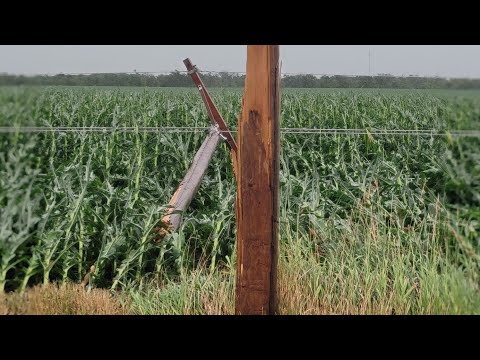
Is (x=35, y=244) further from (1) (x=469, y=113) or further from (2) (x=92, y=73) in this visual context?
(1) (x=469, y=113)

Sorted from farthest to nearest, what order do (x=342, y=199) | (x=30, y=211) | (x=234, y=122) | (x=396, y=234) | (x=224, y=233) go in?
1. (x=234, y=122)
2. (x=342, y=199)
3. (x=224, y=233)
4. (x=396, y=234)
5. (x=30, y=211)

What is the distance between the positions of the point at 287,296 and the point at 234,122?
361 cm

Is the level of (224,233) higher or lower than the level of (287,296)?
higher

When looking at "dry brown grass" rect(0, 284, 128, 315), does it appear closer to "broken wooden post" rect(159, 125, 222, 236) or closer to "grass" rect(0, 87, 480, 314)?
"grass" rect(0, 87, 480, 314)

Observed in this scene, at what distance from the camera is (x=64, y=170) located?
12.3 feet

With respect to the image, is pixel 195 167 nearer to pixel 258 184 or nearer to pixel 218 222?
pixel 218 222

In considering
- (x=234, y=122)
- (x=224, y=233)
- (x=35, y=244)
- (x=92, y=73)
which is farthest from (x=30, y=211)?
(x=234, y=122)

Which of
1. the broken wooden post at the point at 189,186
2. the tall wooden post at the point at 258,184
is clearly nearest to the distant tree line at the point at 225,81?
the broken wooden post at the point at 189,186

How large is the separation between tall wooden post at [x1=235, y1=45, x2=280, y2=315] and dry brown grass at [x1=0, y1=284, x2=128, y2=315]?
0.80m

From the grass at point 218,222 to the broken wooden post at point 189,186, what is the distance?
12 centimetres

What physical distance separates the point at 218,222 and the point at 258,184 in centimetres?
130

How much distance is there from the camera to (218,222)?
4117 millimetres

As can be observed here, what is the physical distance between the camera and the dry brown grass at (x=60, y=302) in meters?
2.85

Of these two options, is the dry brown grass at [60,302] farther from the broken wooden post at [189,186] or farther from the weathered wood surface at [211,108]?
the weathered wood surface at [211,108]
